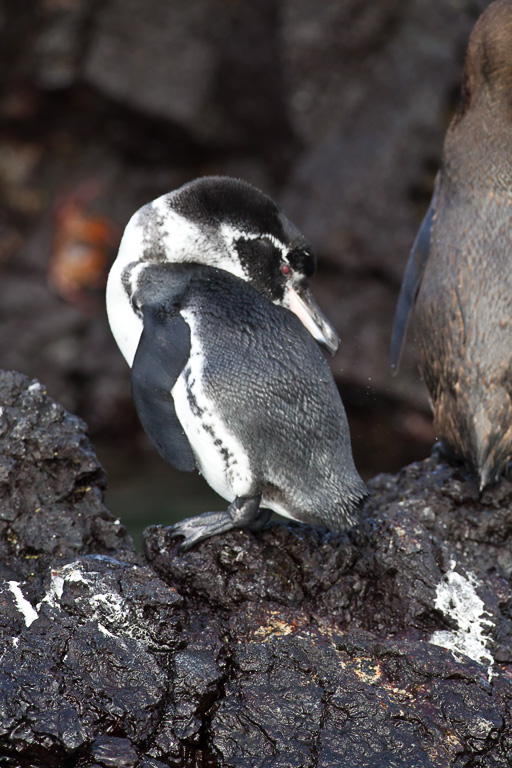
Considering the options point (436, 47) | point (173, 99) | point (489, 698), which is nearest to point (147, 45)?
point (173, 99)

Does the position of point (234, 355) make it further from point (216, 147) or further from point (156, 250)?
point (216, 147)

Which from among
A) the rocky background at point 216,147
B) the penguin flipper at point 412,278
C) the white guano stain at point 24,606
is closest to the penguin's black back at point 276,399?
the white guano stain at point 24,606

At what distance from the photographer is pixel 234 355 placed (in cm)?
219

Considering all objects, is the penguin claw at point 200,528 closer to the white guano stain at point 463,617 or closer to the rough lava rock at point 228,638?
the rough lava rock at point 228,638

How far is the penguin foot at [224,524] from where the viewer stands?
2178 millimetres

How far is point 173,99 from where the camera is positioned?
5793mm

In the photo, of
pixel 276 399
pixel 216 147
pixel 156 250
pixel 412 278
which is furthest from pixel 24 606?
pixel 216 147

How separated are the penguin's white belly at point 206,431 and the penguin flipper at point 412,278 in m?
1.14

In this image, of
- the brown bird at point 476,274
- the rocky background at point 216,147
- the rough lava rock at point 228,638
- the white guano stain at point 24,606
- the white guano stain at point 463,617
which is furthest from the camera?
the rocky background at point 216,147

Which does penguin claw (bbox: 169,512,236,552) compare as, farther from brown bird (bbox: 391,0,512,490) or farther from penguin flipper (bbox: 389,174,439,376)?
penguin flipper (bbox: 389,174,439,376)

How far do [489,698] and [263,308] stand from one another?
3.37 ft

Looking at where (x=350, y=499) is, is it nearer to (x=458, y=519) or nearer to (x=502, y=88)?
(x=458, y=519)

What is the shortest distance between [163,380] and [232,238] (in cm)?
41

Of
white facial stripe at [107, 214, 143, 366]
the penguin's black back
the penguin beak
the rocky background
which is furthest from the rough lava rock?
the rocky background
